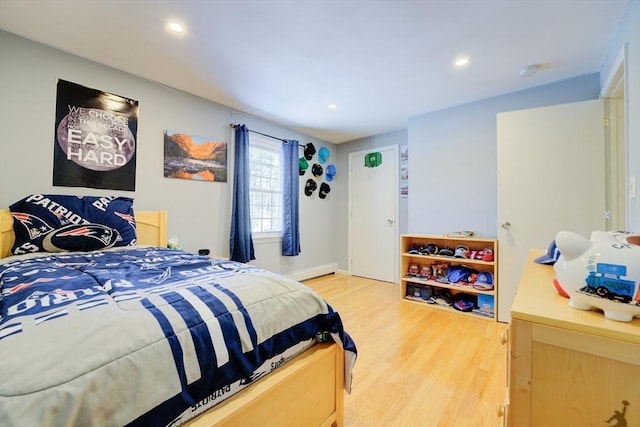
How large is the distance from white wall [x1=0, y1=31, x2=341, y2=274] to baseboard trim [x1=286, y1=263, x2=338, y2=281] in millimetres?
76

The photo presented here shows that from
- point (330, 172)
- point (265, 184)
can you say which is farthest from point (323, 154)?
point (265, 184)

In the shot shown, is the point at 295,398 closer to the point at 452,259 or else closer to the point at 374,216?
the point at 452,259

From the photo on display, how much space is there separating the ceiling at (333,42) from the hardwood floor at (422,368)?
7.56 feet

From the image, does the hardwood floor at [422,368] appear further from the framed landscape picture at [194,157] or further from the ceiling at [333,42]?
the ceiling at [333,42]

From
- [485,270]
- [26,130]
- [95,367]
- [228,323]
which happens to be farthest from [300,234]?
[95,367]

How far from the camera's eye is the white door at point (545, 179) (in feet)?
7.13

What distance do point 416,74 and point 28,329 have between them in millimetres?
2807

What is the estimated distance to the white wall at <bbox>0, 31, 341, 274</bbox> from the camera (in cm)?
188

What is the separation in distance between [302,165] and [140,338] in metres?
3.54

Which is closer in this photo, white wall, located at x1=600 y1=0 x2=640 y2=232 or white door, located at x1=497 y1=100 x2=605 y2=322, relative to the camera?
white wall, located at x1=600 y1=0 x2=640 y2=232

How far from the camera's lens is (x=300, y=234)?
4078 mm

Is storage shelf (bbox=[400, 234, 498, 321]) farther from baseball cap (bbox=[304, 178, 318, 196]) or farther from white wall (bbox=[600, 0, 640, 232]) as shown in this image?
baseball cap (bbox=[304, 178, 318, 196])

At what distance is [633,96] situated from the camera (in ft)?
4.93

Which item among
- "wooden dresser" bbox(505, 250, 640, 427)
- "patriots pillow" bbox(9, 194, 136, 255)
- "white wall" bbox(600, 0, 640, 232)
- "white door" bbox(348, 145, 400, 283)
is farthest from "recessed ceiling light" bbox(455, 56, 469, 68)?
"patriots pillow" bbox(9, 194, 136, 255)
